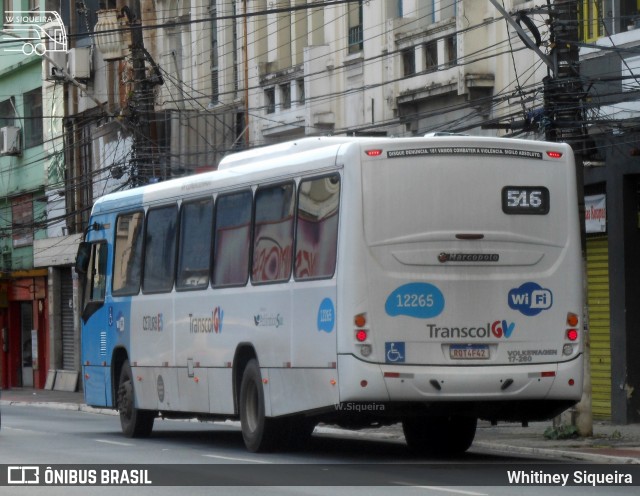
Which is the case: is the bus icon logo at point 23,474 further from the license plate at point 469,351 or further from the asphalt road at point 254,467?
the license plate at point 469,351

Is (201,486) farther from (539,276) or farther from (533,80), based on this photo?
(533,80)

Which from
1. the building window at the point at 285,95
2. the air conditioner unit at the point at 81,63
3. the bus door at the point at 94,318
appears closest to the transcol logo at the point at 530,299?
the bus door at the point at 94,318

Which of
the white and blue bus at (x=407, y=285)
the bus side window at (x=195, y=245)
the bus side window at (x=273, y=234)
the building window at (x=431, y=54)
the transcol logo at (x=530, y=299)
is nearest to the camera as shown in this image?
the white and blue bus at (x=407, y=285)

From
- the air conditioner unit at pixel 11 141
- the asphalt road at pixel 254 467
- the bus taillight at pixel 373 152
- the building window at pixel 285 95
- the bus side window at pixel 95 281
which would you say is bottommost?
the asphalt road at pixel 254 467

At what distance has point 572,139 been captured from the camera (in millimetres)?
21250

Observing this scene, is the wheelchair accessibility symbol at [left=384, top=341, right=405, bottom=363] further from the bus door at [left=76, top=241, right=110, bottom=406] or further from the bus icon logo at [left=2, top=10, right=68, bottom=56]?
the bus icon logo at [left=2, top=10, right=68, bottom=56]

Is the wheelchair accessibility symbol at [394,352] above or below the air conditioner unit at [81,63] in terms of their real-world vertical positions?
below

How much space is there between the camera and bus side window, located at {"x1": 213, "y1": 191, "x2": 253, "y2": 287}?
63.6 feet

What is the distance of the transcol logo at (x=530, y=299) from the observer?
17.0m

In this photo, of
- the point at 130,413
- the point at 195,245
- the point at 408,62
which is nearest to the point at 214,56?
the point at 408,62

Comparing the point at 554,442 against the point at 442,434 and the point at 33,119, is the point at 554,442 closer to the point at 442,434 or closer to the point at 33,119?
the point at 442,434

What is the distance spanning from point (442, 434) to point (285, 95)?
57.2ft

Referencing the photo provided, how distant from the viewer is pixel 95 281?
80.9ft

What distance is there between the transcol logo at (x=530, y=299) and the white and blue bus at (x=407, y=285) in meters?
0.02
